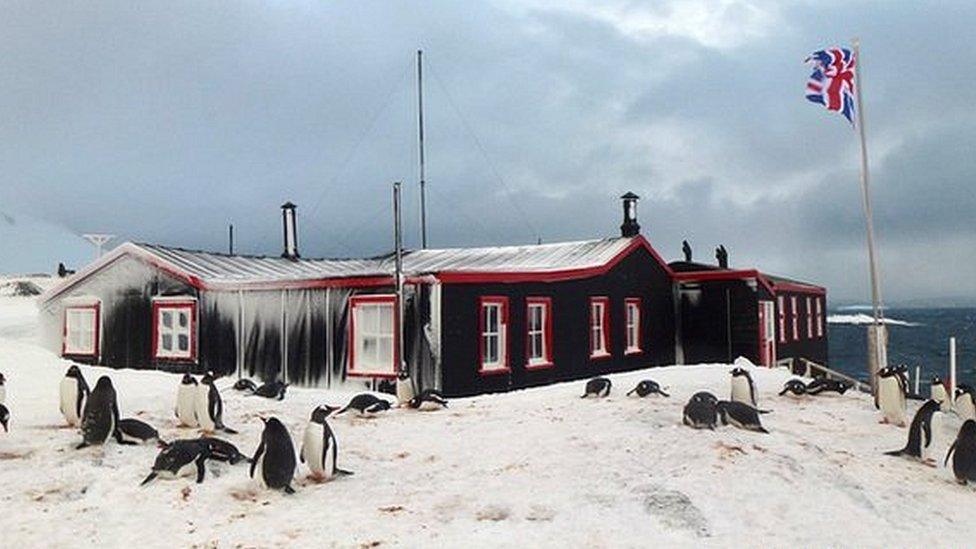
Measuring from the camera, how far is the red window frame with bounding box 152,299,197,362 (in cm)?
2358

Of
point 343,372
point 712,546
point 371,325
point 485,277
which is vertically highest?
point 485,277

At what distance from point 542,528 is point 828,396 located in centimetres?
1443

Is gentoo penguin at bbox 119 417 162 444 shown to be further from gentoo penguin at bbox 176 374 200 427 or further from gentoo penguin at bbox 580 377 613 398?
gentoo penguin at bbox 580 377 613 398

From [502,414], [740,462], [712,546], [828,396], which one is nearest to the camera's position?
[712,546]

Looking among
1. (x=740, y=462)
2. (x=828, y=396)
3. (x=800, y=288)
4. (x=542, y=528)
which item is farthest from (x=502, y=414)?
(x=800, y=288)

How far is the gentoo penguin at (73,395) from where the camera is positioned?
13.9 m

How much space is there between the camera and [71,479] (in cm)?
1083

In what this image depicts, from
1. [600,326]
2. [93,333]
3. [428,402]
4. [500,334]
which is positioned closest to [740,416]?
[428,402]

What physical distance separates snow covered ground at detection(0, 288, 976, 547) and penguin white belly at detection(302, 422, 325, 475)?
0.86 feet

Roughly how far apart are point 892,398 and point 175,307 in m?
20.7

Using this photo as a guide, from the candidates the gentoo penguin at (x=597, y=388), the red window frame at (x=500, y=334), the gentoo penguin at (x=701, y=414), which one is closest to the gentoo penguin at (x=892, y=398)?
the gentoo penguin at (x=701, y=414)

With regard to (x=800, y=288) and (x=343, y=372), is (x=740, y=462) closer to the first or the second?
(x=343, y=372)

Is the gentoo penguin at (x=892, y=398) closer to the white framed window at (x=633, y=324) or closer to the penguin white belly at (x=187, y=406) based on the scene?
the white framed window at (x=633, y=324)

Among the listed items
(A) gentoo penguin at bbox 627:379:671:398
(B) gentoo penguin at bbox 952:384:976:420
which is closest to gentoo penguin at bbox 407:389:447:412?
(A) gentoo penguin at bbox 627:379:671:398
